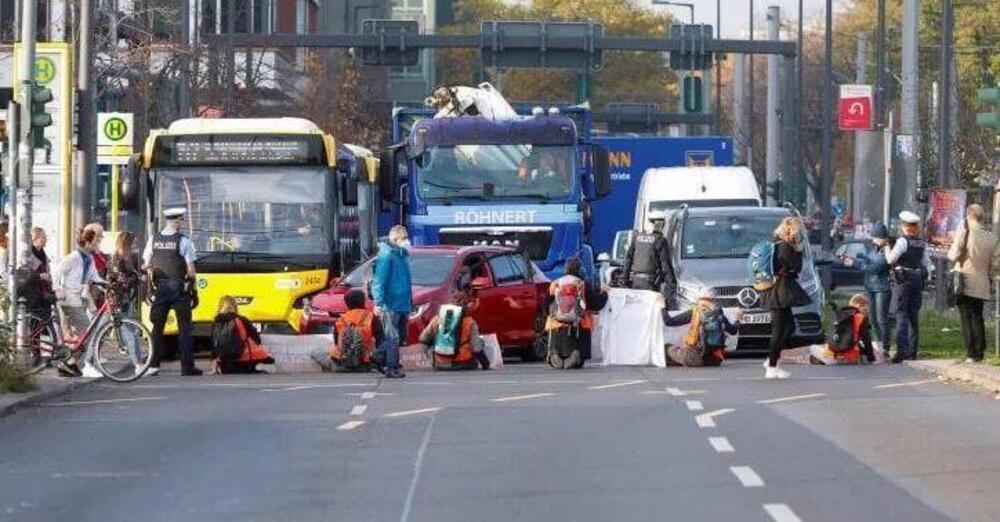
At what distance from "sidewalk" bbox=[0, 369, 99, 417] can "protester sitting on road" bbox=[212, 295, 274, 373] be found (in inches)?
81.6

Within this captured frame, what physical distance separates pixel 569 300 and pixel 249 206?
499 centimetres

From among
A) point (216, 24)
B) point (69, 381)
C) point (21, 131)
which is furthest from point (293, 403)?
point (216, 24)

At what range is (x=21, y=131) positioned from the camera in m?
26.2

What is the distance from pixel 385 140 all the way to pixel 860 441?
2154 inches

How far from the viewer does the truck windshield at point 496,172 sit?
3491 centimetres

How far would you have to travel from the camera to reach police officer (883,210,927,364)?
2830 centimetres

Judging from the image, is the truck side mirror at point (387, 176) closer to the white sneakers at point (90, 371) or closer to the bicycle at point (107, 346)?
the bicycle at point (107, 346)

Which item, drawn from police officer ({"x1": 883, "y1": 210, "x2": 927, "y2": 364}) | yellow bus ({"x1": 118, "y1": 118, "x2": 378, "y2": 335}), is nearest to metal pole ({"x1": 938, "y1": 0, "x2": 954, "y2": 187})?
police officer ({"x1": 883, "y1": 210, "x2": 927, "y2": 364})

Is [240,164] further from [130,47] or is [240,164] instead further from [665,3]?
[665,3]

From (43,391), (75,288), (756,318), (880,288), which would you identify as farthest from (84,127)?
(880,288)

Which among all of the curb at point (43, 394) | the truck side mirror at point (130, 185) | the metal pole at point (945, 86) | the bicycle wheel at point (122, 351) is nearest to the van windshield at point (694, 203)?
the metal pole at point (945, 86)

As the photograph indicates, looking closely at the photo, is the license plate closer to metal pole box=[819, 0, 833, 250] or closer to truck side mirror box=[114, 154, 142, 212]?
truck side mirror box=[114, 154, 142, 212]

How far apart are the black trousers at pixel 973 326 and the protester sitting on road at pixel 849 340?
6.31ft

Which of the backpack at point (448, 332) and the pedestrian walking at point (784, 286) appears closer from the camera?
the pedestrian walking at point (784, 286)
